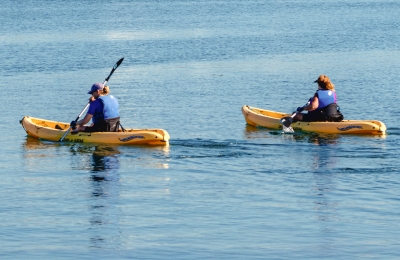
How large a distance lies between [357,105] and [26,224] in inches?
685

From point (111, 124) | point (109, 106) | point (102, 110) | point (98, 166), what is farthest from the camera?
point (111, 124)

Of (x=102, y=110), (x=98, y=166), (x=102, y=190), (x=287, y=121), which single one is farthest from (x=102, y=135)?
(x=287, y=121)

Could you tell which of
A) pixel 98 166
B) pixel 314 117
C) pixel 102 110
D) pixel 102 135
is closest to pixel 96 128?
pixel 102 135

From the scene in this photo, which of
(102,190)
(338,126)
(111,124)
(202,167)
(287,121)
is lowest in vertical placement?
(102,190)

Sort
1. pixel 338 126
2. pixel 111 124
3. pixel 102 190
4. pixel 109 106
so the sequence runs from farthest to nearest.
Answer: pixel 338 126, pixel 111 124, pixel 109 106, pixel 102 190

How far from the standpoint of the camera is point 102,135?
2230cm

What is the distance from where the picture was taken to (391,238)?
13914mm

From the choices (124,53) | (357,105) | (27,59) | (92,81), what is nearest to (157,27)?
(124,53)

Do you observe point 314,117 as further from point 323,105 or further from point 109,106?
point 109,106

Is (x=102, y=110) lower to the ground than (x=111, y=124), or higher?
higher

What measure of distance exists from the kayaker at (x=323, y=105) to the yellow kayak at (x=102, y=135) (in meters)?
4.14

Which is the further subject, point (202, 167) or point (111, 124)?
point (111, 124)

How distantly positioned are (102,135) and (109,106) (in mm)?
889

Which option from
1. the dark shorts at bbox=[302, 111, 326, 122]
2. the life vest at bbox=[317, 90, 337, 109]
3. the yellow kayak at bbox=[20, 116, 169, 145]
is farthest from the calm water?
the life vest at bbox=[317, 90, 337, 109]
